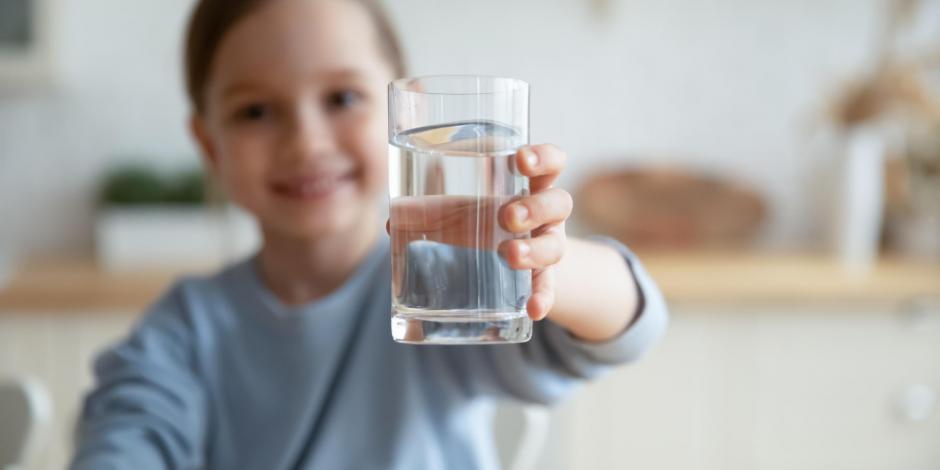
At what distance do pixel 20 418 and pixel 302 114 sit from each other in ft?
1.52

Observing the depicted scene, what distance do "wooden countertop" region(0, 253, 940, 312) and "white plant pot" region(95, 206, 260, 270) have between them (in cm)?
8

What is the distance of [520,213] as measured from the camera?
21.8 inches

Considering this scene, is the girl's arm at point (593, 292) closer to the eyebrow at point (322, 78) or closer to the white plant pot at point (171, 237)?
the eyebrow at point (322, 78)

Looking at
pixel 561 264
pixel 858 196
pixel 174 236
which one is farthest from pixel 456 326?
pixel 858 196

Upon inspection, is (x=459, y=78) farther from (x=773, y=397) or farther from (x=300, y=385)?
(x=773, y=397)

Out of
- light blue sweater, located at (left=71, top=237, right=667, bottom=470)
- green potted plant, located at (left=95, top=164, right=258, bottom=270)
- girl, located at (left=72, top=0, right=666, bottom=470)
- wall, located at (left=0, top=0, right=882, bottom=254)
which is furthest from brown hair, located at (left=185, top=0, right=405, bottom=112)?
wall, located at (left=0, top=0, right=882, bottom=254)

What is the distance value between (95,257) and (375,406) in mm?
1660

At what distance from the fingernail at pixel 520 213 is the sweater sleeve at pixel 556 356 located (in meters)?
Answer: 0.29

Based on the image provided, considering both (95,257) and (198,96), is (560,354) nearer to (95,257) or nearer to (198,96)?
(198,96)

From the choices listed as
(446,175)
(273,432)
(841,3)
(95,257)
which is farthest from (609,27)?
(446,175)

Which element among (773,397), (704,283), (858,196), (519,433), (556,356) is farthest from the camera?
(858,196)

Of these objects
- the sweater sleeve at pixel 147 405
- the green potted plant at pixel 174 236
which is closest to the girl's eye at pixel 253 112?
the sweater sleeve at pixel 147 405

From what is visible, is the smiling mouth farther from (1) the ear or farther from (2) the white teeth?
(1) the ear

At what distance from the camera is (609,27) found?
2688mm
